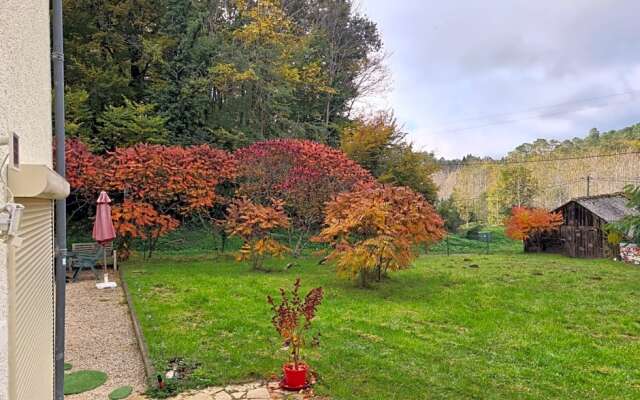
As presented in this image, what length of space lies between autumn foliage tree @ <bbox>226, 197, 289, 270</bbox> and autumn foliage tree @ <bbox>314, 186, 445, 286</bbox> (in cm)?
177

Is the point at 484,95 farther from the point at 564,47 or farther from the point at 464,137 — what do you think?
the point at 464,137

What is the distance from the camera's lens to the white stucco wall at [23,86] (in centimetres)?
142

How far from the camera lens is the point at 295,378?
14.0 feet

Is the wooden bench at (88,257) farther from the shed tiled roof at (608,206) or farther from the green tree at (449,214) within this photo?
the shed tiled roof at (608,206)

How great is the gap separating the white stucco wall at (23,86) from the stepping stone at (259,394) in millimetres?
2590

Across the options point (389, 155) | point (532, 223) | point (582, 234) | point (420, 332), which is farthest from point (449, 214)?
point (420, 332)

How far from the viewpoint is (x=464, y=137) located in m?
26.3

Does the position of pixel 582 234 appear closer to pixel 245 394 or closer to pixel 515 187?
pixel 515 187

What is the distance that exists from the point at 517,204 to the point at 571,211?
19.7ft

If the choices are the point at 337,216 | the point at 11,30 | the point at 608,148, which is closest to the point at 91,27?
the point at 337,216

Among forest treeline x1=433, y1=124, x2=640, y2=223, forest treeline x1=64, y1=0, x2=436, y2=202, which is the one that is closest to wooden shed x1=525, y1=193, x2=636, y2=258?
forest treeline x1=433, y1=124, x2=640, y2=223

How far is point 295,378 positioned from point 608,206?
57.6 ft

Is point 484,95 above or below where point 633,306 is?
above

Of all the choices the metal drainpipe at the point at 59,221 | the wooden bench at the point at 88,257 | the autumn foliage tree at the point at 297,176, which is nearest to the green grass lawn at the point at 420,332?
the wooden bench at the point at 88,257
